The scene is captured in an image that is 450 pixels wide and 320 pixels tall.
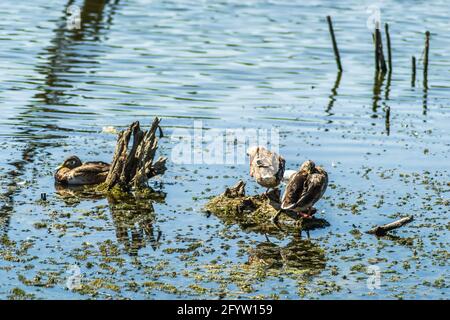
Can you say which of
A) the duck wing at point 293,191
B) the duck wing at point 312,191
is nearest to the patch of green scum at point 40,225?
the duck wing at point 293,191

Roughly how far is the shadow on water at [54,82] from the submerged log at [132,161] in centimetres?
196

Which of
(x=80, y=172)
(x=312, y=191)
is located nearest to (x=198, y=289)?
(x=312, y=191)

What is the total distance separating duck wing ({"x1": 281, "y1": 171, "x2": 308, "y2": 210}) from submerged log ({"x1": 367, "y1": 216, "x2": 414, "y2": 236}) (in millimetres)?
1405

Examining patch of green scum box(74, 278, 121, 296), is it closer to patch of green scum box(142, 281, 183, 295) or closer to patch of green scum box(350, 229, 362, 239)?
patch of green scum box(142, 281, 183, 295)

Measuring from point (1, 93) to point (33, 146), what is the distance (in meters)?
7.72

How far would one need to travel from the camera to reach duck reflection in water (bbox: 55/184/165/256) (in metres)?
16.8

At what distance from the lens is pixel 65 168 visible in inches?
826

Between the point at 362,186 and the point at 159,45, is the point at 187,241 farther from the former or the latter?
the point at 159,45

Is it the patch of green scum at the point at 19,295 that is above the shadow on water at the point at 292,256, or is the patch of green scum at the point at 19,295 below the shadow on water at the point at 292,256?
above

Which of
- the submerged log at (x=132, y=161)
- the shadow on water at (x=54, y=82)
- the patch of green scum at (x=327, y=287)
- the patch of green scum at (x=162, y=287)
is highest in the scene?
the patch of green scum at (x=327, y=287)

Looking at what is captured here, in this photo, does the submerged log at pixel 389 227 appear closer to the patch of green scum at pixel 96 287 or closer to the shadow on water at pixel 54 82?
the patch of green scum at pixel 96 287

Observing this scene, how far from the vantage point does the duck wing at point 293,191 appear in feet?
58.9

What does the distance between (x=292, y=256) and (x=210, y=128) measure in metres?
11.2

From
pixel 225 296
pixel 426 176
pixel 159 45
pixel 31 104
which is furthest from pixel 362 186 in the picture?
pixel 159 45
